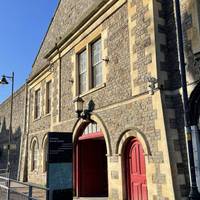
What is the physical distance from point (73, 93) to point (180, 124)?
6341 millimetres

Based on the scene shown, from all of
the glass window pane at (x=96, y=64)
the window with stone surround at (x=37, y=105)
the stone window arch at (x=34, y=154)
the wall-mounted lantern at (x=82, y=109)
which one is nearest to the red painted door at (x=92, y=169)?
the wall-mounted lantern at (x=82, y=109)

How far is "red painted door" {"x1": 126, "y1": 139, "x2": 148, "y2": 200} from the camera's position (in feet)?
30.4

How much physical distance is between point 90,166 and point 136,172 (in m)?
4.19

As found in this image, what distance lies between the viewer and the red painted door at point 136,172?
365 inches

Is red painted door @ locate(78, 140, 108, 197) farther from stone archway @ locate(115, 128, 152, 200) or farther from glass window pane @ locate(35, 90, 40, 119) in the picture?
glass window pane @ locate(35, 90, 40, 119)

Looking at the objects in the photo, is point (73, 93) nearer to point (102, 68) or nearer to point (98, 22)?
point (102, 68)

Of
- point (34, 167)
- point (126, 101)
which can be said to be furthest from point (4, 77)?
point (126, 101)

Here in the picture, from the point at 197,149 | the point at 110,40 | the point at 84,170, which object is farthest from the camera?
the point at 84,170

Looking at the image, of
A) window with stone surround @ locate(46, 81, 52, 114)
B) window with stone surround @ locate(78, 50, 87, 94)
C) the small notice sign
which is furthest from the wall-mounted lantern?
window with stone surround @ locate(46, 81, 52, 114)

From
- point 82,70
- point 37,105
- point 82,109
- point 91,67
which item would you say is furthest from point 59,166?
point 37,105

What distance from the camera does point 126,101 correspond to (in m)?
9.96

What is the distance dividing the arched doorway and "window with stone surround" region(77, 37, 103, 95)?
5.50 ft

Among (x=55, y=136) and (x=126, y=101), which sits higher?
(x=126, y=101)

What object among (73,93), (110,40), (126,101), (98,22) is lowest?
(126,101)
